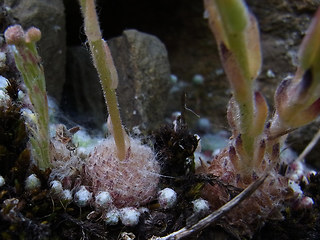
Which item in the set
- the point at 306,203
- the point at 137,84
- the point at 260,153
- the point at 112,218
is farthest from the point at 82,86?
the point at 306,203

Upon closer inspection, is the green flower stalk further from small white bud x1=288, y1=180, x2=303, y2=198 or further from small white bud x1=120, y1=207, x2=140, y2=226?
small white bud x1=288, y1=180, x2=303, y2=198

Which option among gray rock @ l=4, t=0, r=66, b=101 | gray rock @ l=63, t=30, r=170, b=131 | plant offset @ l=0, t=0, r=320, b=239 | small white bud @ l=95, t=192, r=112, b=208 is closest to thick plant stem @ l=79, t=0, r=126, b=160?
plant offset @ l=0, t=0, r=320, b=239

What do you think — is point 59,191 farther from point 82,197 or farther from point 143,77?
point 143,77

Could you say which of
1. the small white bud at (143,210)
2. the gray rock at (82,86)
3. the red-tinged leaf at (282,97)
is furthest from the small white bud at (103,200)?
the gray rock at (82,86)

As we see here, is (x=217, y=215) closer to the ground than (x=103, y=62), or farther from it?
closer to the ground

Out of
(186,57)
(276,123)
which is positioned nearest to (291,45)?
(186,57)

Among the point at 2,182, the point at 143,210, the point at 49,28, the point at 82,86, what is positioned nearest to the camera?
the point at 2,182
